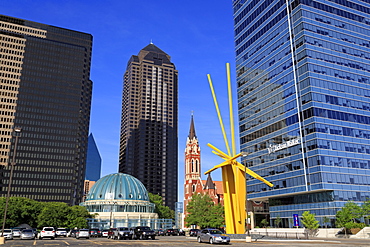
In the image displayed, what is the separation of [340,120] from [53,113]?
444 ft

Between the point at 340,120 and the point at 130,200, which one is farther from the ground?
the point at 340,120

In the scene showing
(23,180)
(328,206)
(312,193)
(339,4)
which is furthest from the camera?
(23,180)

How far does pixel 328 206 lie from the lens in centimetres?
7800

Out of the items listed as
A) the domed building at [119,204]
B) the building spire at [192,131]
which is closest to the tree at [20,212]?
the domed building at [119,204]

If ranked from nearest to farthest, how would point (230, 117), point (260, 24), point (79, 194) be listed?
1. point (230, 117)
2. point (260, 24)
3. point (79, 194)

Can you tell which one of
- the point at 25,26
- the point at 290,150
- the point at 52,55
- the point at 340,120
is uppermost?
the point at 25,26

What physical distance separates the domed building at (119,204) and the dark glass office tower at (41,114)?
40445 mm

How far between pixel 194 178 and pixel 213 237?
13583 centimetres

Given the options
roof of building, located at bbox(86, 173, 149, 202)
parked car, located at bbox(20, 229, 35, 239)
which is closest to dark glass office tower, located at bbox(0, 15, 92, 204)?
roof of building, located at bbox(86, 173, 149, 202)

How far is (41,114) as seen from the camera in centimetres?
16875

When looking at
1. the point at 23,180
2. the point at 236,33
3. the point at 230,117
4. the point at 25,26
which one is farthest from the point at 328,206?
the point at 25,26

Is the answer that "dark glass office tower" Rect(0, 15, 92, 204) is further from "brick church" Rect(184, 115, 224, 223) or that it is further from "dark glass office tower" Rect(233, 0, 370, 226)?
"dark glass office tower" Rect(233, 0, 370, 226)

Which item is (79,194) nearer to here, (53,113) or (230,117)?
(53,113)

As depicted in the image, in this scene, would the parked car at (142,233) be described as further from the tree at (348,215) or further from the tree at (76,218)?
the tree at (76,218)
